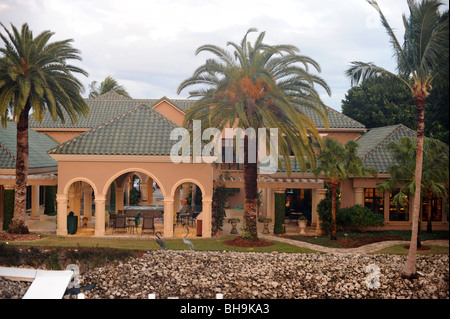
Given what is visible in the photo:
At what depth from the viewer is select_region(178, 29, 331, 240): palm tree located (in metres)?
18.8

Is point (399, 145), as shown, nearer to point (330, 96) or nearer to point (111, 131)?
point (330, 96)

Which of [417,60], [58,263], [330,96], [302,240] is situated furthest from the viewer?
[302,240]

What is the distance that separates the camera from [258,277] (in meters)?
17.2

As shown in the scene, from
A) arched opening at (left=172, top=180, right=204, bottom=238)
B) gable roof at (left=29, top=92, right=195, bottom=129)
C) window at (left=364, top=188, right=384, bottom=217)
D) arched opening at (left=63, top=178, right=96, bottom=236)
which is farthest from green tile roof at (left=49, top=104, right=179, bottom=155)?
window at (left=364, top=188, right=384, bottom=217)

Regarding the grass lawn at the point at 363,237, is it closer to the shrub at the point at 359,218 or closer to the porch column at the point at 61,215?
the shrub at the point at 359,218

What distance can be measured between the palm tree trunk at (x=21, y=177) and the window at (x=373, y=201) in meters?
18.8

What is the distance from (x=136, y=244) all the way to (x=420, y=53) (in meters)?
14.2

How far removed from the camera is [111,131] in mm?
22859

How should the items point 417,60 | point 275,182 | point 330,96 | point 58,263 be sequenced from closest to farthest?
point 417,60
point 58,263
point 330,96
point 275,182

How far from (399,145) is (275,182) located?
21.5 ft

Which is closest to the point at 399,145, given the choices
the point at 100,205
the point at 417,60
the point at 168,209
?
the point at 417,60

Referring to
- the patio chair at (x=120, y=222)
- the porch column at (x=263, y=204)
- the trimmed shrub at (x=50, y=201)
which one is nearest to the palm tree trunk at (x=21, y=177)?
the patio chair at (x=120, y=222)

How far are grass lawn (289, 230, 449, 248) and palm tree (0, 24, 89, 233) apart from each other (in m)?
13.5

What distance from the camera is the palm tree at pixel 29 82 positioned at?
1944cm
